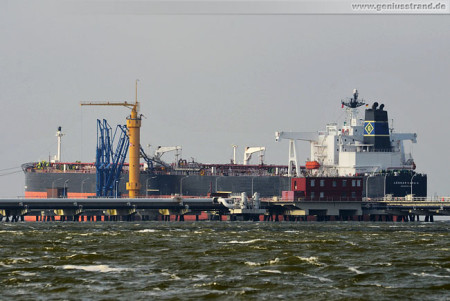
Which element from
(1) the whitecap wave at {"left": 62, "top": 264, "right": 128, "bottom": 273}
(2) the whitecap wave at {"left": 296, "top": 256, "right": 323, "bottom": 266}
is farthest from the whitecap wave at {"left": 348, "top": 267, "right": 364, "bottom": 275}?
(1) the whitecap wave at {"left": 62, "top": 264, "right": 128, "bottom": 273}

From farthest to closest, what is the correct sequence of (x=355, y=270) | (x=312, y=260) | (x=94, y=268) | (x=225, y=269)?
(x=312, y=260), (x=94, y=268), (x=225, y=269), (x=355, y=270)

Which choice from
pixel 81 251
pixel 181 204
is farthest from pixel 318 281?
pixel 181 204

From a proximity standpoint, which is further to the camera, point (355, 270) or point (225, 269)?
point (225, 269)

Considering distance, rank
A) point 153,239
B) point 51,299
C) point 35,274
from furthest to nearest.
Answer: point 153,239 < point 35,274 < point 51,299

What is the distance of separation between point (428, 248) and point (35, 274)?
33869mm

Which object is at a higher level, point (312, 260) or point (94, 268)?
point (312, 260)

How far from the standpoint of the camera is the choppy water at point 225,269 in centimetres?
5197

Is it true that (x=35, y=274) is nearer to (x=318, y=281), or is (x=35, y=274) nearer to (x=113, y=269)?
(x=113, y=269)

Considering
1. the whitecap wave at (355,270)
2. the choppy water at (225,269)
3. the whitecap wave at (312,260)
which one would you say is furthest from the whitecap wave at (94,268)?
the whitecap wave at (355,270)

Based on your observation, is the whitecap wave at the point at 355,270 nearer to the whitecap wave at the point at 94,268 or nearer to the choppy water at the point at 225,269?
the choppy water at the point at 225,269

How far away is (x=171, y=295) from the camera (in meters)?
51.2

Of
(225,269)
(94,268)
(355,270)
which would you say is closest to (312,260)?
(355,270)

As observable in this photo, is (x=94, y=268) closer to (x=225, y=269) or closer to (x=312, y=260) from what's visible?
(x=225, y=269)

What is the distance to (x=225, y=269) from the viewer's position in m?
61.8
